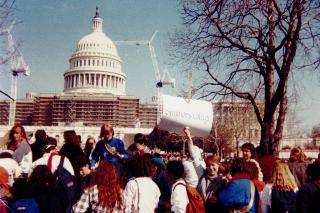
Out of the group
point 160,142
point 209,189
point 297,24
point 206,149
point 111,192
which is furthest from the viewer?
point 160,142

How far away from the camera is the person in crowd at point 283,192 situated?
5411mm

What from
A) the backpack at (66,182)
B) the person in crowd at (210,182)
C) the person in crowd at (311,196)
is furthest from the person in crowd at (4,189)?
the person in crowd at (311,196)

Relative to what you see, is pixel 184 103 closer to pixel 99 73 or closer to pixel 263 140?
pixel 263 140

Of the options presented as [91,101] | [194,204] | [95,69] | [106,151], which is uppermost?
[95,69]

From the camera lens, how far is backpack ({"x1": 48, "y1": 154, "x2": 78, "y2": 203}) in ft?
19.3

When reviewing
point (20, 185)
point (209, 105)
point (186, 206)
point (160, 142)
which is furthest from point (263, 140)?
point (160, 142)

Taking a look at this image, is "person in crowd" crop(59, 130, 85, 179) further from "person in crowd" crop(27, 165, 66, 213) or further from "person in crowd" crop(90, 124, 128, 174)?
"person in crowd" crop(27, 165, 66, 213)

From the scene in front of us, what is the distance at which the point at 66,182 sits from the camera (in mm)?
6000

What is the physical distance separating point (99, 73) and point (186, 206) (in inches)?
4236

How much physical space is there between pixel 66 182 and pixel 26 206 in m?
1.48

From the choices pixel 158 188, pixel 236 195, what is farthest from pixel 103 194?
pixel 236 195

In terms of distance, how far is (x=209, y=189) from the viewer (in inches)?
228

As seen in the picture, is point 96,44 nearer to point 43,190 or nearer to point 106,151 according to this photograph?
Answer: point 106,151

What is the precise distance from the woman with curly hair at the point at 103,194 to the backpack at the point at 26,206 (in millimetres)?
524
